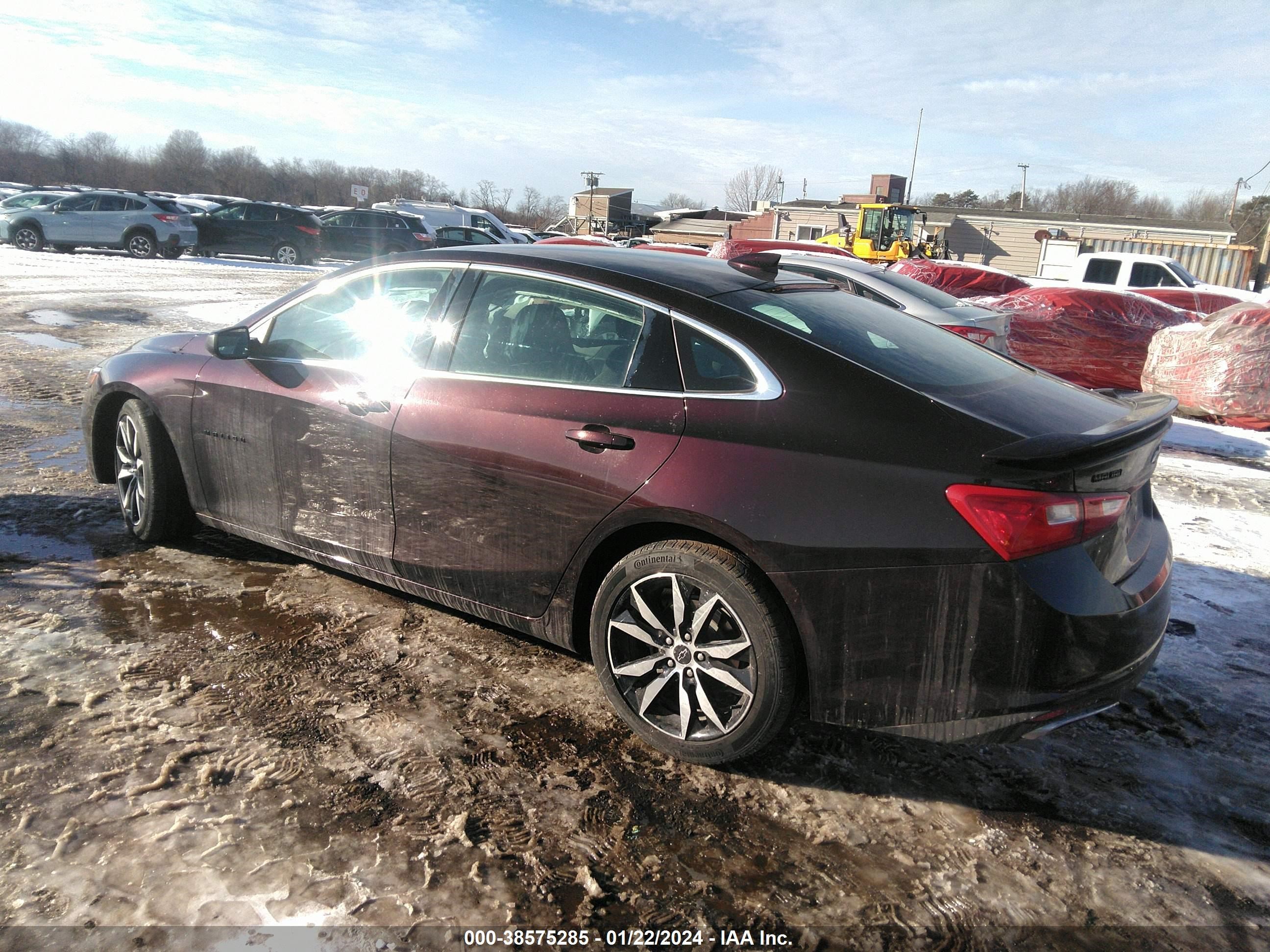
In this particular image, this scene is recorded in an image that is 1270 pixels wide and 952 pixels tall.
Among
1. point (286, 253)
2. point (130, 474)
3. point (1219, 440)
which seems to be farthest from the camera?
point (286, 253)

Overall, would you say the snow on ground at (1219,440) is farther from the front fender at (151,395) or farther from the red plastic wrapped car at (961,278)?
the front fender at (151,395)

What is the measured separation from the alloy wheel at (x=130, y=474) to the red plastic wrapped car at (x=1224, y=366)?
8.99m

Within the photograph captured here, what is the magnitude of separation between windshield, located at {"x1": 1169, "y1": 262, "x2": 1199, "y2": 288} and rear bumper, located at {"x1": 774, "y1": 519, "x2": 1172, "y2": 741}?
59.9 feet

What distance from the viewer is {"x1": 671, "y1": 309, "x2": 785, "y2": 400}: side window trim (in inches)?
106

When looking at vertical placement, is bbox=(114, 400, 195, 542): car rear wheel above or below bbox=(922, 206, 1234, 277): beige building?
below

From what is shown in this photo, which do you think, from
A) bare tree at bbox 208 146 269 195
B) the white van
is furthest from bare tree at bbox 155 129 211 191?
the white van

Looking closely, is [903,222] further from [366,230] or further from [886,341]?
[886,341]

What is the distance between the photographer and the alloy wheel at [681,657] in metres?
2.67

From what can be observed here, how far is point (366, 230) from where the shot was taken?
26250 millimetres

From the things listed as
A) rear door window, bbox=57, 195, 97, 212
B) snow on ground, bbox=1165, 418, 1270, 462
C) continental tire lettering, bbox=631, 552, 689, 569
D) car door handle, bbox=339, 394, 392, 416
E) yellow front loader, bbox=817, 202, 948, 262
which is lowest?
snow on ground, bbox=1165, 418, 1270, 462

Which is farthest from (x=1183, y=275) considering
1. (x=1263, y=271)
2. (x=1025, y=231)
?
(x=1025, y=231)

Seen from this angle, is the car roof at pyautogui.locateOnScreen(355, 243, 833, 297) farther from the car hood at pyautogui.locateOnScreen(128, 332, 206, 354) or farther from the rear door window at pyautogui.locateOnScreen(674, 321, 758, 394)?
the car hood at pyautogui.locateOnScreen(128, 332, 206, 354)

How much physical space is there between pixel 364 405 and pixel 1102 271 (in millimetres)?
19675

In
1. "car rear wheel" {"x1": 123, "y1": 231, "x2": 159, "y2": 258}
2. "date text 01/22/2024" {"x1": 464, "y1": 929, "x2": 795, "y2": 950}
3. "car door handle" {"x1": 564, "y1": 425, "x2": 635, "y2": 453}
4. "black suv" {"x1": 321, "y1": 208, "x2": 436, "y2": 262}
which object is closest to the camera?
"date text 01/22/2024" {"x1": 464, "y1": 929, "x2": 795, "y2": 950}
